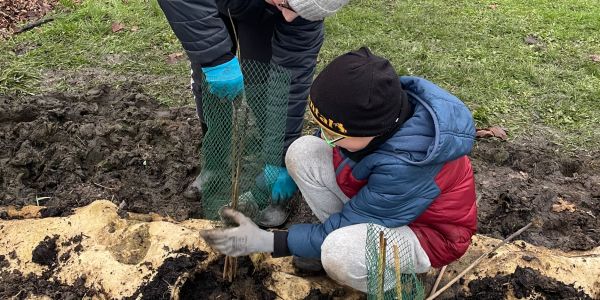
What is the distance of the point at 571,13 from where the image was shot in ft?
18.8

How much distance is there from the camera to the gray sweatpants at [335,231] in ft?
6.88

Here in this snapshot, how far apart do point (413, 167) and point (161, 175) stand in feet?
5.87

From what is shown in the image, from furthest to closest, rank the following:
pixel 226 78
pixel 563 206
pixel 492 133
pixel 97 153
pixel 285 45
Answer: pixel 492 133, pixel 97 153, pixel 563 206, pixel 285 45, pixel 226 78

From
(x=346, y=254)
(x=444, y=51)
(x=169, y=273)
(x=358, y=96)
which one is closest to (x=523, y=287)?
(x=346, y=254)

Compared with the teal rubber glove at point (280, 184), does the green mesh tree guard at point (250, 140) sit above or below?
above

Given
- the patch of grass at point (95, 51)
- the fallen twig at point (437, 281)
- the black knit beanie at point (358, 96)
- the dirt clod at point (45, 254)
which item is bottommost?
the patch of grass at point (95, 51)

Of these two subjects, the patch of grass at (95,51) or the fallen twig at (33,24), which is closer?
the patch of grass at (95,51)

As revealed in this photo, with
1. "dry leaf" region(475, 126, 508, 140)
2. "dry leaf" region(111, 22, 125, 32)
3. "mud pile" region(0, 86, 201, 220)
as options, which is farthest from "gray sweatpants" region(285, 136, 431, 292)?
Result: "dry leaf" region(111, 22, 125, 32)

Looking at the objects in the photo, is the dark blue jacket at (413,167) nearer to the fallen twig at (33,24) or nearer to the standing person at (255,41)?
the standing person at (255,41)

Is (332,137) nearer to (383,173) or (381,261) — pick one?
(383,173)

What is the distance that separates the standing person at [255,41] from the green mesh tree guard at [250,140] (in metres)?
0.07

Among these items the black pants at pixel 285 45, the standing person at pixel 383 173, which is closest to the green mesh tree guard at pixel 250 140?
the black pants at pixel 285 45

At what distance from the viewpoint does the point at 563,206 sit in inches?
122

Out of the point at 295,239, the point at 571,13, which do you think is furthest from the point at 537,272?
the point at 571,13
